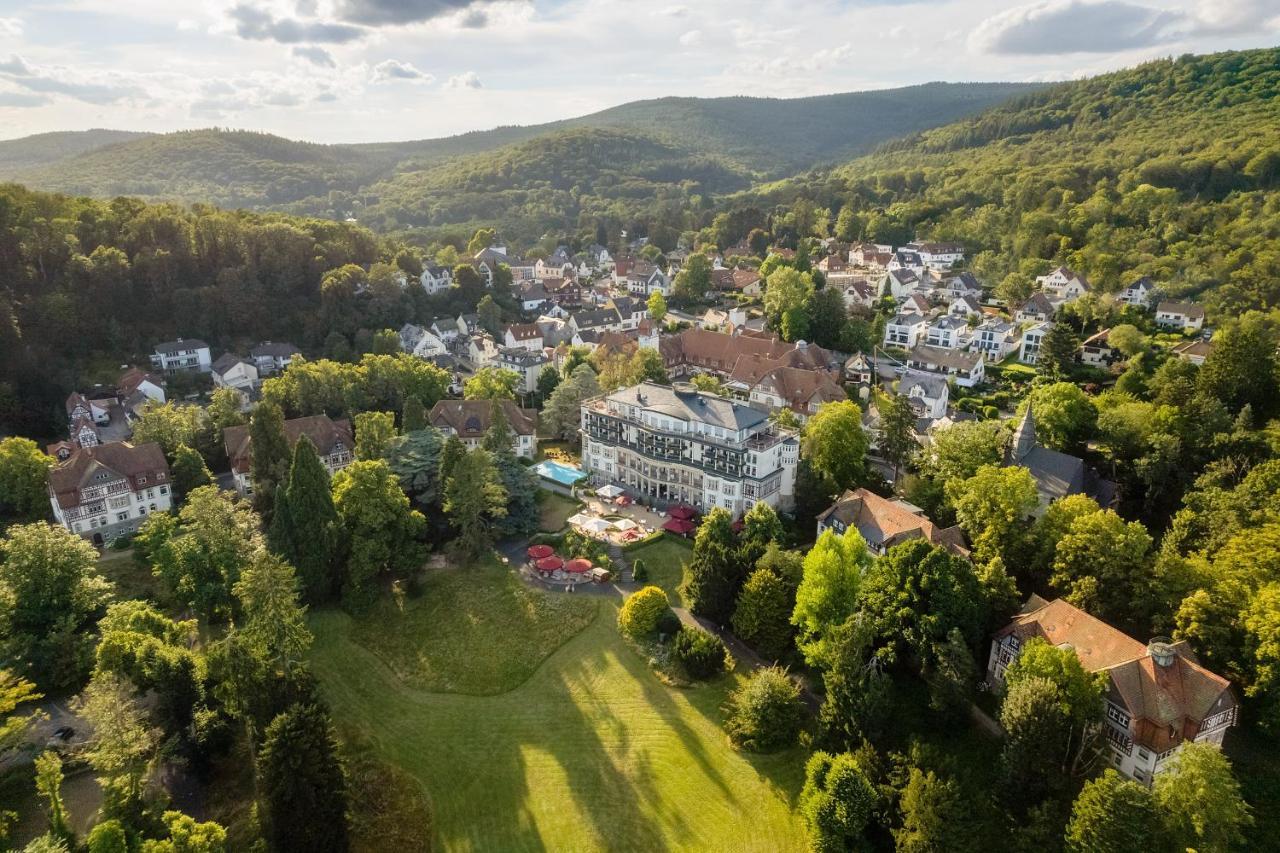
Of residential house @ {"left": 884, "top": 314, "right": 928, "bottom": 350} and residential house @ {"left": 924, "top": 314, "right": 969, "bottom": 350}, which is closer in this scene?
residential house @ {"left": 924, "top": 314, "right": 969, "bottom": 350}

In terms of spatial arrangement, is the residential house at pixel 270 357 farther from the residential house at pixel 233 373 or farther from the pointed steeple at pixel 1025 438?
the pointed steeple at pixel 1025 438

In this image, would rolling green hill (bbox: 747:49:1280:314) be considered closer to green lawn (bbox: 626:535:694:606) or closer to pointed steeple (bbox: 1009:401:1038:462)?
pointed steeple (bbox: 1009:401:1038:462)

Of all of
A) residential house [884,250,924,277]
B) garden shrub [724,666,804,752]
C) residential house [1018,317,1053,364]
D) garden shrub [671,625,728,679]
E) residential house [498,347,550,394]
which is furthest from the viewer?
residential house [884,250,924,277]

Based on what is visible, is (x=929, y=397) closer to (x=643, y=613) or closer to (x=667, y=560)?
(x=667, y=560)

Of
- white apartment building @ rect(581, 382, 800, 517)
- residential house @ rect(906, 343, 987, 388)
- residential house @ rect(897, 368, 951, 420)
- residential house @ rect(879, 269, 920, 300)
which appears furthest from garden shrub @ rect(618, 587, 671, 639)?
residential house @ rect(879, 269, 920, 300)

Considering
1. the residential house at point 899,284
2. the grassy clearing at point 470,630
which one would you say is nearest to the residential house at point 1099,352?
the residential house at point 899,284

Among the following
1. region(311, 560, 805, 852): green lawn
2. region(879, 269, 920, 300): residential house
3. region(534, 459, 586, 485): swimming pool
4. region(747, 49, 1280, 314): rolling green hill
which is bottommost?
region(311, 560, 805, 852): green lawn

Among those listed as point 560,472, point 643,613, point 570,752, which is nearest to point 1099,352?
point 560,472

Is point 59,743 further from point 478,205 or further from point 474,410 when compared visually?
point 478,205
